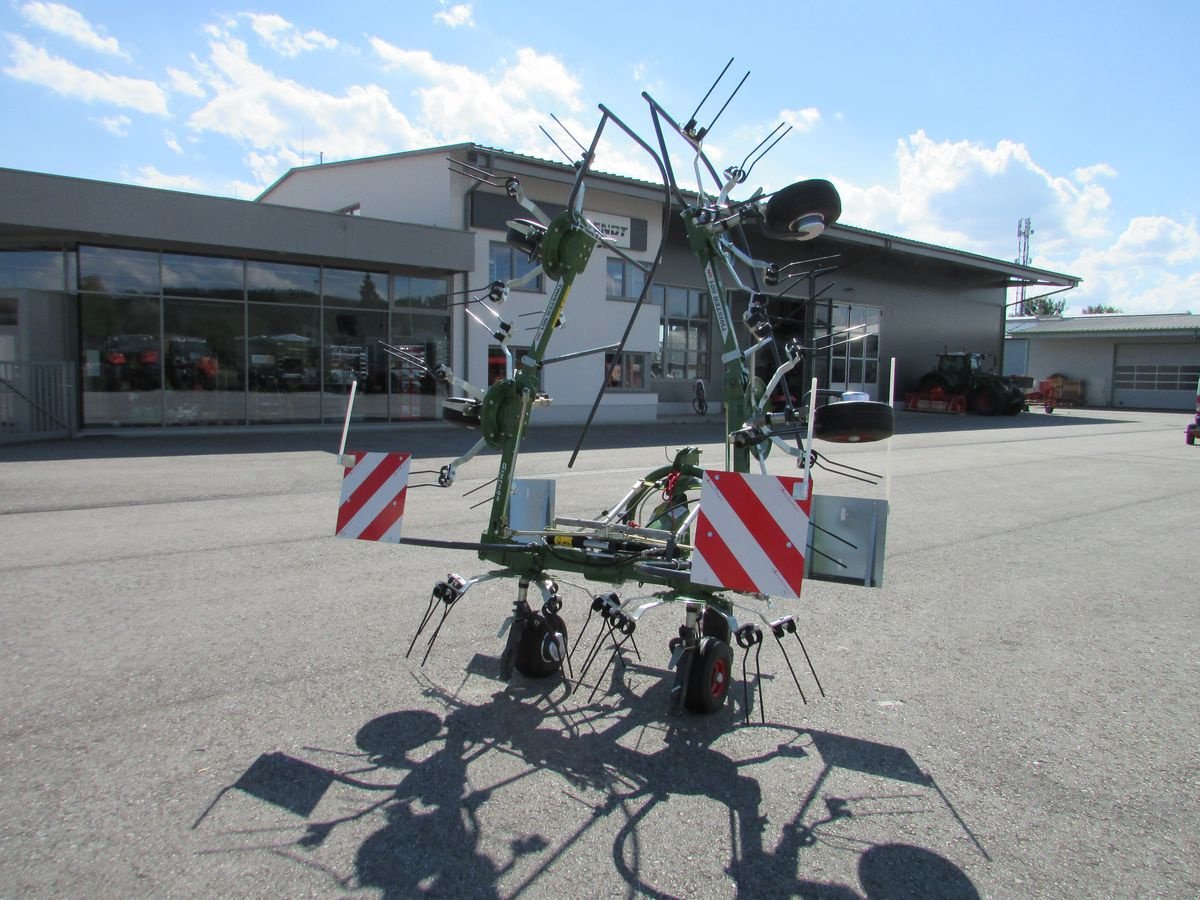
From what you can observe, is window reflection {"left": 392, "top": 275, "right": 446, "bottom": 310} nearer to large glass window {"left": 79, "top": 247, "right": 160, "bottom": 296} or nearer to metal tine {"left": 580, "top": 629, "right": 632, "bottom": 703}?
large glass window {"left": 79, "top": 247, "right": 160, "bottom": 296}

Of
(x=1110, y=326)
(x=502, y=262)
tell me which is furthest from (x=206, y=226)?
(x=1110, y=326)

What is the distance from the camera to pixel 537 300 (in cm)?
2208

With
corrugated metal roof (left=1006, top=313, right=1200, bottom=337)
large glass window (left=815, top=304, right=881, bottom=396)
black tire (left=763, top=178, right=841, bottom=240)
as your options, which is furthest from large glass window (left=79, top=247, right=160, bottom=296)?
corrugated metal roof (left=1006, top=313, right=1200, bottom=337)

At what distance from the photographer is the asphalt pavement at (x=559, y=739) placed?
8.97ft

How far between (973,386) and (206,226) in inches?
1143

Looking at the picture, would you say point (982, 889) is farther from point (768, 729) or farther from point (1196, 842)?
point (768, 729)

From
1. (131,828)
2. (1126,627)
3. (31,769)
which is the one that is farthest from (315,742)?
(1126,627)

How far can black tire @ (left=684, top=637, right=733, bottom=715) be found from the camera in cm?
383

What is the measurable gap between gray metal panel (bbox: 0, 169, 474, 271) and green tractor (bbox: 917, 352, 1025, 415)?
2313 centimetres

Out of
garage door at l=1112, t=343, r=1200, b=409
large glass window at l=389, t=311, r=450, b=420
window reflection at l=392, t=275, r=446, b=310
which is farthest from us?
garage door at l=1112, t=343, r=1200, b=409

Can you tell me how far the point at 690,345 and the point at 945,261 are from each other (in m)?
13.2

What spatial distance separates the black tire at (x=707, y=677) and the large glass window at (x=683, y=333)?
2436 cm

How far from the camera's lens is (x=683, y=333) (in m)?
29.2

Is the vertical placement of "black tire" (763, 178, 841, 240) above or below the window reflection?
below
